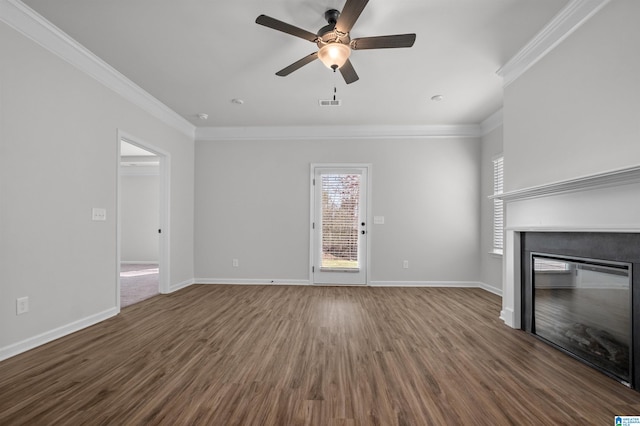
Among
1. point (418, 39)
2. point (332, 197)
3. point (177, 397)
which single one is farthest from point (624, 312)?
point (332, 197)

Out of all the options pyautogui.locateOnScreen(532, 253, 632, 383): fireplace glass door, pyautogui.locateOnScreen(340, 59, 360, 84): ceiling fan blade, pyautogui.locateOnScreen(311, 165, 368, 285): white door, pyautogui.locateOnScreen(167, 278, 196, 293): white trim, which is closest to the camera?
pyautogui.locateOnScreen(532, 253, 632, 383): fireplace glass door

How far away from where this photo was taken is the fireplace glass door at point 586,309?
6.88 ft

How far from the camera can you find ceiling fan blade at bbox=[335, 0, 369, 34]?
1.99 metres

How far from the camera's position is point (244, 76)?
359 cm

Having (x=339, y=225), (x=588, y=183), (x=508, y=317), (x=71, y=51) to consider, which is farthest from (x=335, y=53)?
(x=339, y=225)

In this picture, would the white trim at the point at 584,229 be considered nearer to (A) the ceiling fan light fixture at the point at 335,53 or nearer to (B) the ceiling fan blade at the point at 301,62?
(A) the ceiling fan light fixture at the point at 335,53

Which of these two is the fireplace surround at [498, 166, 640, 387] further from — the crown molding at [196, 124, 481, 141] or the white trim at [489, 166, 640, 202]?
the crown molding at [196, 124, 481, 141]

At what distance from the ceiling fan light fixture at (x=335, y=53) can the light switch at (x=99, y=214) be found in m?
2.85

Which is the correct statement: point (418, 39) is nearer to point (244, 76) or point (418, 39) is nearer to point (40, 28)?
point (244, 76)

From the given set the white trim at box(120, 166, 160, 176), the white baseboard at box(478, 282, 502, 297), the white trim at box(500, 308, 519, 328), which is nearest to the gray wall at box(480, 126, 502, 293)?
the white baseboard at box(478, 282, 502, 297)

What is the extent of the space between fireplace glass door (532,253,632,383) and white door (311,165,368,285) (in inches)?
109

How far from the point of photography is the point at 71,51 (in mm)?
2953

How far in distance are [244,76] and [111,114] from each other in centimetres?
161

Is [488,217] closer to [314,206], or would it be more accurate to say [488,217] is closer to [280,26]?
[314,206]
